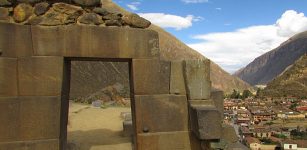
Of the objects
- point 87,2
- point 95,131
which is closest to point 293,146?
point 95,131

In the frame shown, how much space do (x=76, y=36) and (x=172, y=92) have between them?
1.90 meters

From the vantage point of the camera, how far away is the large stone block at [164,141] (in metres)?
6.03

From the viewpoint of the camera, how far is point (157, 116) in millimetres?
6059

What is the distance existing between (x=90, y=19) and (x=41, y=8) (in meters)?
0.78

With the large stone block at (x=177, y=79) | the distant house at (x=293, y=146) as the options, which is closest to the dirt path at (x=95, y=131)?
the large stone block at (x=177, y=79)

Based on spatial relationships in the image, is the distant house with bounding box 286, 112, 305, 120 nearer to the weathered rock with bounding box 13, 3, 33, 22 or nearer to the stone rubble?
the stone rubble

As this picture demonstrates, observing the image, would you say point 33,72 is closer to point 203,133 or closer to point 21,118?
point 21,118

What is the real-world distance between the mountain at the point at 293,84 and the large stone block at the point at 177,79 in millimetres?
113867

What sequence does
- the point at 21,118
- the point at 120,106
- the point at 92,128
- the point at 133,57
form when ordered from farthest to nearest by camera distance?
1. the point at 120,106
2. the point at 92,128
3. the point at 133,57
4. the point at 21,118

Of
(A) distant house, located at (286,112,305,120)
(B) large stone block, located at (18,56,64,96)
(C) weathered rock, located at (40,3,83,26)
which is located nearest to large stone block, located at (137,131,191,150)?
(B) large stone block, located at (18,56,64,96)

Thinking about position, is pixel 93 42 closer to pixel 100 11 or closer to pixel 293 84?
pixel 100 11

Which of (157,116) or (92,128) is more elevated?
(157,116)

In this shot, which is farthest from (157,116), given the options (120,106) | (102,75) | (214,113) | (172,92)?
(102,75)

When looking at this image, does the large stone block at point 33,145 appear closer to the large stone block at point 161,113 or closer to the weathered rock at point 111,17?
the large stone block at point 161,113
